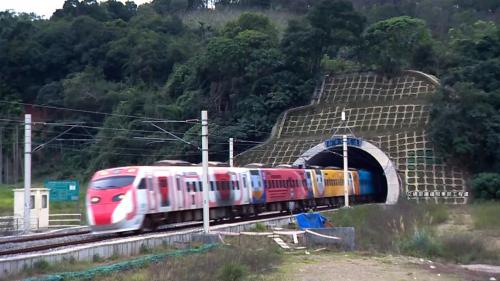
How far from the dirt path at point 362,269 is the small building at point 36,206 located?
14180 mm

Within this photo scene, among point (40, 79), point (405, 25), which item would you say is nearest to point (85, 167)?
point (40, 79)

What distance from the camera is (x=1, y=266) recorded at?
14.5 meters

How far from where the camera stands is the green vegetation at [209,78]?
1795 inches

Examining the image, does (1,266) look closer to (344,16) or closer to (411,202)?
(411,202)

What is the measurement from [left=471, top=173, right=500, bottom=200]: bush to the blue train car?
8.45 metres

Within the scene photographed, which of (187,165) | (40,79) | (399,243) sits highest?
(40,79)

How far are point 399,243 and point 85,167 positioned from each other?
3711 cm

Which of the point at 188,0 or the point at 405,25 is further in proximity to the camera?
the point at 188,0

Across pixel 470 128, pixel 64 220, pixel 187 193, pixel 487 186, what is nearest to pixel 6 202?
pixel 64 220

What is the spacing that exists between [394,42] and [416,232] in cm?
3481

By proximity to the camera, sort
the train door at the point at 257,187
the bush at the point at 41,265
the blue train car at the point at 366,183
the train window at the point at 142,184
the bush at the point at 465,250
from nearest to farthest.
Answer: the bush at the point at 41,265, the bush at the point at 465,250, the train window at the point at 142,184, the train door at the point at 257,187, the blue train car at the point at 366,183

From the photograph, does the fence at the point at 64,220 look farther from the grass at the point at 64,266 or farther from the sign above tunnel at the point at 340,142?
the sign above tunnel at the point at 340,142

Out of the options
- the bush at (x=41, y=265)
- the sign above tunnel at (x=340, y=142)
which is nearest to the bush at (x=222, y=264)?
the bush at (x=41, y=265)

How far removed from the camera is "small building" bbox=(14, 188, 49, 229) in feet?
96.8
